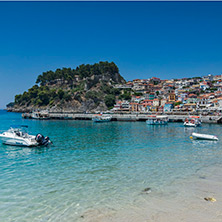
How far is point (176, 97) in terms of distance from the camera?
11988cm

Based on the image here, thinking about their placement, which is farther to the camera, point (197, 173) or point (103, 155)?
point (103, 155)

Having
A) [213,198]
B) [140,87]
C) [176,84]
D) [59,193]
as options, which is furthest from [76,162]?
[176,84]

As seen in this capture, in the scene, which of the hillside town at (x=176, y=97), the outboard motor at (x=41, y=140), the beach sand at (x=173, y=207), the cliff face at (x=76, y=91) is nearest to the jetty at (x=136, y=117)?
the hillside town at (x=176, y=97)

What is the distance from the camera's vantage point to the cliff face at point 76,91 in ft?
404

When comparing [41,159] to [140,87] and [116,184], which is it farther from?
[140,87]

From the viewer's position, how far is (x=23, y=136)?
84.3 feet

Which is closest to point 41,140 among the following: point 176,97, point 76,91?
point 176,97

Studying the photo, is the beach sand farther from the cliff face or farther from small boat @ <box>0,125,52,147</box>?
the cliff face

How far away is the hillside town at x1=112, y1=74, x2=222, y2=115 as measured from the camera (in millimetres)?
91000

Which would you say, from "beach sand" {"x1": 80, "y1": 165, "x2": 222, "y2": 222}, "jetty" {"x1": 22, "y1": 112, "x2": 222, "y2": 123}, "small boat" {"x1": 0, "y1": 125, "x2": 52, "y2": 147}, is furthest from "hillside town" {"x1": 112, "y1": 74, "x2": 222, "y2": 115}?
"beach sand" {"x1": 80, "y1": 165, "x2": 222, "y2": 222}

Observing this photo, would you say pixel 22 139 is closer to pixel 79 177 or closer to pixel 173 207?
pixel 79 177

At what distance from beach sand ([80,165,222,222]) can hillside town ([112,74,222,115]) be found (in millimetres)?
66591

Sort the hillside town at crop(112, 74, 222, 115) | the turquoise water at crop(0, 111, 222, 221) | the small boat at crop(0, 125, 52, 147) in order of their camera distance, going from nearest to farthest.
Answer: the turquoise water at crop(0, 111, 222, 221)
the small boat at crop(0, 125, 52, 147)
the hillside town at crop(112, 74, 222, 115)

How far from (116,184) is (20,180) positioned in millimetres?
5903
